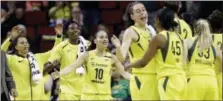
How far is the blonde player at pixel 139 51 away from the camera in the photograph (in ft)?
37.9

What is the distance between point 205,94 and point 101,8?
8974mm

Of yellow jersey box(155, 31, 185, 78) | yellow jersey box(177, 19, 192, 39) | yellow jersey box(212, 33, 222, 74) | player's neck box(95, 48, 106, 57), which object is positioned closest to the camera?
yellow jersey box(155, 31, 185, 78)

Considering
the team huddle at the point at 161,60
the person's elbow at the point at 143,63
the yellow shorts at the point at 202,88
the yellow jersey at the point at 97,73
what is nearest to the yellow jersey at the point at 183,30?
the team huddle at the point at 161,60

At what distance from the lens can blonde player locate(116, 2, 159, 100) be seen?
455 inches

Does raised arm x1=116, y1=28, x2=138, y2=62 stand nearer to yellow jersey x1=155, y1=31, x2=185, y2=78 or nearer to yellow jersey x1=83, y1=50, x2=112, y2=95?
yellow jersey x1=155, y1=31, x2=185, y2=78

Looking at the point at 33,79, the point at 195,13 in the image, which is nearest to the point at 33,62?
the point at 33,79

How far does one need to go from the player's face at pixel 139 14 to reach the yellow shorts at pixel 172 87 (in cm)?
124

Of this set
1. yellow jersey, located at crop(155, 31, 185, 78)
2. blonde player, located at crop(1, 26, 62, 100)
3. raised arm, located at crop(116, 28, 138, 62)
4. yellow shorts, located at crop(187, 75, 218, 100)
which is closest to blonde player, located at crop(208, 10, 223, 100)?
yellow shorts, located at crop(187, 75, 218, 100)

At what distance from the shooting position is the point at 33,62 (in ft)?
49.2

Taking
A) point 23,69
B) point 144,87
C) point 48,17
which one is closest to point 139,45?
point 144,87

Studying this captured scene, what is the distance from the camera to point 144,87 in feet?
38.0

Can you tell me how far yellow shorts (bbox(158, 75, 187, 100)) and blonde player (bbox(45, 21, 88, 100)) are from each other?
148 inches

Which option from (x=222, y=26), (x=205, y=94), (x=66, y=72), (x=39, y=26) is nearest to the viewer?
(x=205, y=94)

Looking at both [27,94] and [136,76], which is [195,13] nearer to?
[27,94]
